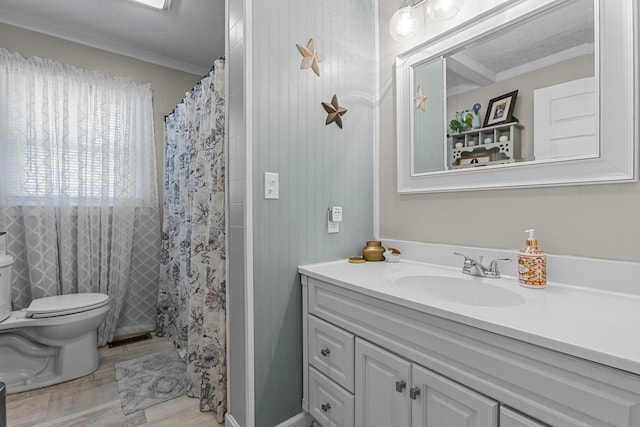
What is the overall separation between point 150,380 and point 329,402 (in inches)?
50.9

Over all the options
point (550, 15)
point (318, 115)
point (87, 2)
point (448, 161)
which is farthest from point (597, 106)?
point (87, 2)

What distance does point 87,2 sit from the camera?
2.01 m

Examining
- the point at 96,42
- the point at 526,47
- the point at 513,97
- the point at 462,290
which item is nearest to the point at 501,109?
the point at 513,97

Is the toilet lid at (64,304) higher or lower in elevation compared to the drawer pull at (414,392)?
lower

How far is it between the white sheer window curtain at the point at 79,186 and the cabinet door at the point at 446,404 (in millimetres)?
2491

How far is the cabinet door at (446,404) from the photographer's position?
74 cm

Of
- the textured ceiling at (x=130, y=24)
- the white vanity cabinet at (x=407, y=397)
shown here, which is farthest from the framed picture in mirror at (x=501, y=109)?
the textured ceiling at (x=130, y=24)

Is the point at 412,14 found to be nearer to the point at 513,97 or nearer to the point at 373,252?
the point at 513,97

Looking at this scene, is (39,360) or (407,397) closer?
(407,397)

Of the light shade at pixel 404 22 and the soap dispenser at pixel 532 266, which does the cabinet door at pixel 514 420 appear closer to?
the soap dispenser at pixel 532 266

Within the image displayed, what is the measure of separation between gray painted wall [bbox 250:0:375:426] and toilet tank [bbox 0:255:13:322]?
5.54ft

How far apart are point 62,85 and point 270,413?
2659 mm

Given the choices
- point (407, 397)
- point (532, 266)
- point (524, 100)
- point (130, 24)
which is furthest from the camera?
point (130, 24)

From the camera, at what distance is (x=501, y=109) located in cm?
120
